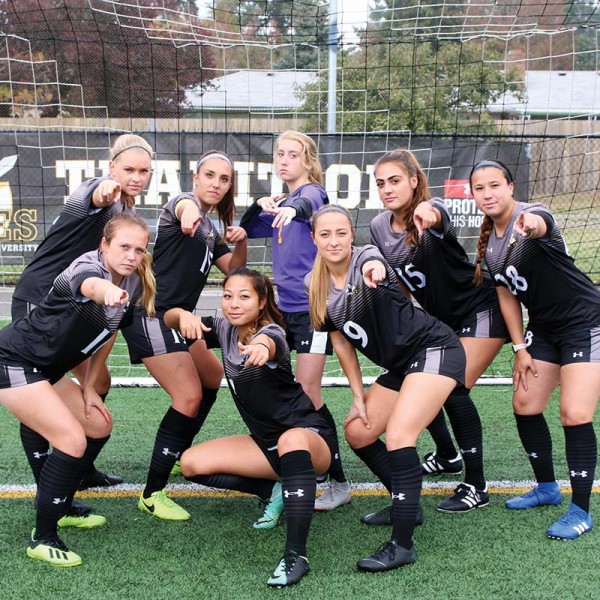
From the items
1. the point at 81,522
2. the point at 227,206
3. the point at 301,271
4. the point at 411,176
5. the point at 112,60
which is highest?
the point at 112,60

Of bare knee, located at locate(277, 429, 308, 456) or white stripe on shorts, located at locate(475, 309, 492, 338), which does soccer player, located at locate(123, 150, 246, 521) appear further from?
white stripe on shorts, located at locate(475, 309, 492, 338)

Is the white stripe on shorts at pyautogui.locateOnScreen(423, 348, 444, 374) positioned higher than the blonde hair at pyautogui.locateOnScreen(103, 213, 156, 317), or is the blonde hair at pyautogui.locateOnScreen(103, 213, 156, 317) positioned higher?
the blonde hair at pyautogui.locateOnScreen(103, 213, 156, 317)

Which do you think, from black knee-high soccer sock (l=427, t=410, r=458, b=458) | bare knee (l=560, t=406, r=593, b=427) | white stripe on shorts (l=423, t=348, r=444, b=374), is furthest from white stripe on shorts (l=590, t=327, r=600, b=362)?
black knee-high soccer sock (l=427, t=410, r=458, b=458)

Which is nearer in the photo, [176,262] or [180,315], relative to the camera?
[180,315]

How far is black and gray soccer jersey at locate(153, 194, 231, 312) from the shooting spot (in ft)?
13.1

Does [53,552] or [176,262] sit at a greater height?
[176,262]

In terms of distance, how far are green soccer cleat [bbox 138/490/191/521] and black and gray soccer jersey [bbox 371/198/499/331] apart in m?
1.64

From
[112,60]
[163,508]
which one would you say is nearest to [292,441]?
[163,508]

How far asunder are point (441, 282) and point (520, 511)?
1231mm

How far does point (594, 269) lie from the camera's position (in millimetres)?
11055

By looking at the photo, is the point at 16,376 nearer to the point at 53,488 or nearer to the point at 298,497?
the point at 53,488

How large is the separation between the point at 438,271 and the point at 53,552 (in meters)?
2.24

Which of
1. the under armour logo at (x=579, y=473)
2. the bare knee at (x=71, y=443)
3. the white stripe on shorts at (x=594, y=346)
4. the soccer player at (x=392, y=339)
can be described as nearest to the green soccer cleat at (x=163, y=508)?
the bare knee at (x=71, y=443)

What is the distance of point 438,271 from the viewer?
3.95 metres
